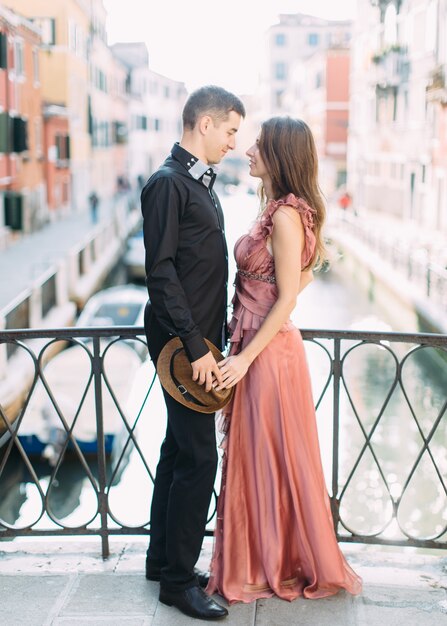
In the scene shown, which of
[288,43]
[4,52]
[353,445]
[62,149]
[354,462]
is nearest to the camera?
[354,462]

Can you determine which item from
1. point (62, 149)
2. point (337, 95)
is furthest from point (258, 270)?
point (337, 95)

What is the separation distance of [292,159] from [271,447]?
33.7 inches

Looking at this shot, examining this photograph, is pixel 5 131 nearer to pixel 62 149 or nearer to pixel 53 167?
pixel 53 167

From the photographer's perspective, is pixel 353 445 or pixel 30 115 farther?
pixel 30 115

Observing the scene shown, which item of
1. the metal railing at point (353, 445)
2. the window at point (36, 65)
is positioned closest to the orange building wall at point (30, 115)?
the window at point (36, 65)

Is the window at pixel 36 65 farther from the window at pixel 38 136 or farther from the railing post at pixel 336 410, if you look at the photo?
the railing post at pixel 336 410

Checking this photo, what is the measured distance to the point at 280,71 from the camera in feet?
235

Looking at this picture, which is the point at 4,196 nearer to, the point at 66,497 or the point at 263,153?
the point at 66,497

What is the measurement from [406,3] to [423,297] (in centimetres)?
1511

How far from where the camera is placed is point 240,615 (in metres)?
2.34

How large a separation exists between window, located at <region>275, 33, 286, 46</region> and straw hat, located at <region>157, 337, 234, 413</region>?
7238 centimetres

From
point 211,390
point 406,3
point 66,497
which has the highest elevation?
point 406,3

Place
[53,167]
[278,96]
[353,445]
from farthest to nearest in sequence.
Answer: [278,96] → [53,167] → [353,445]

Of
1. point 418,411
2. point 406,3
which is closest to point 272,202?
point 418,411
